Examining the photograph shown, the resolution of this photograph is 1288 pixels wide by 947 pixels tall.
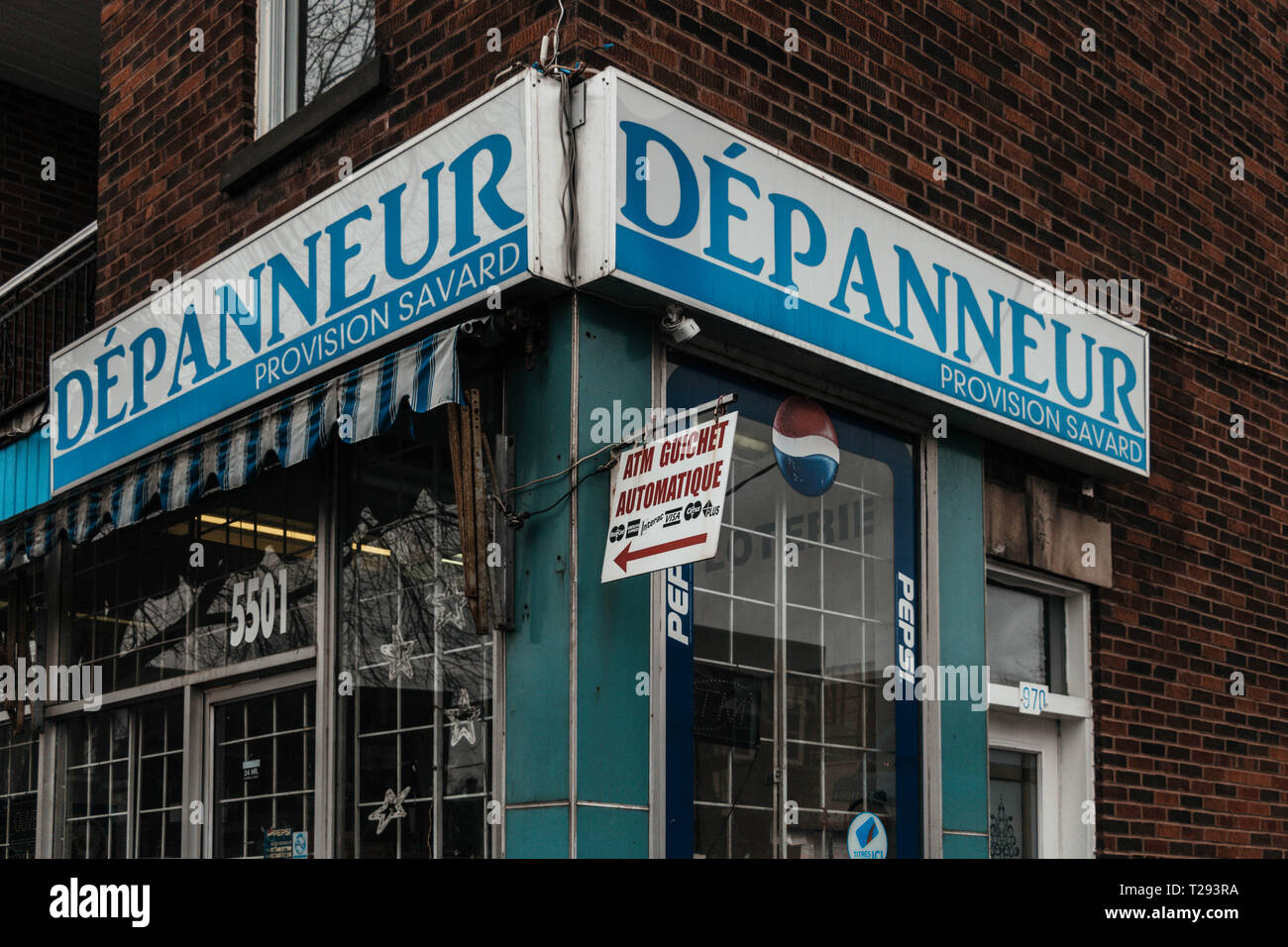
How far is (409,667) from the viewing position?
6.62m

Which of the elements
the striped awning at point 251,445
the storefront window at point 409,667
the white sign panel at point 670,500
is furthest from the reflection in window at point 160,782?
the white sign panel at point 670,500

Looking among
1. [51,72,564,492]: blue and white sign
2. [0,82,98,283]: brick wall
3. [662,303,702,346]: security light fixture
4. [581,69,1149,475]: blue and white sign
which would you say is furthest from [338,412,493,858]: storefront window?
[0,82,98,283]: brick wall

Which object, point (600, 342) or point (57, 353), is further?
point (57, 353)

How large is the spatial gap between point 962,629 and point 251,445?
10.7ft

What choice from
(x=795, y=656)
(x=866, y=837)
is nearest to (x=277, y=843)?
(x=795, y=656)

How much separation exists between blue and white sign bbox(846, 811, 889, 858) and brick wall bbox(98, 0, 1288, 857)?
5.42 ft

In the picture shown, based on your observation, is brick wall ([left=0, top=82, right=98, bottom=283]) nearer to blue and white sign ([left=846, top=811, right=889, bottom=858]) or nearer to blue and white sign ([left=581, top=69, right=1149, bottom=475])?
blue and white sign ([left=581, top=69, right=1149, bottom=475])

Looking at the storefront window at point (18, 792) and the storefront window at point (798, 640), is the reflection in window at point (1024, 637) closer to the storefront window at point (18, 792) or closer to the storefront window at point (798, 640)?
the storefront window at point (798, 640)

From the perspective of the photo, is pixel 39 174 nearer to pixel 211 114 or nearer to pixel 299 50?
pixel 211 114

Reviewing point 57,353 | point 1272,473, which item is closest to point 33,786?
point 57,353

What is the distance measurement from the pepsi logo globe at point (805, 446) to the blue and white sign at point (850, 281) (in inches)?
12.6

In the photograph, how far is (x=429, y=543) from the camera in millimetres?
6652

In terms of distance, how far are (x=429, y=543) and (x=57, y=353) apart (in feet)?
9.48

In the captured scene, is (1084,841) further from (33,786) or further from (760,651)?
(33,786)
